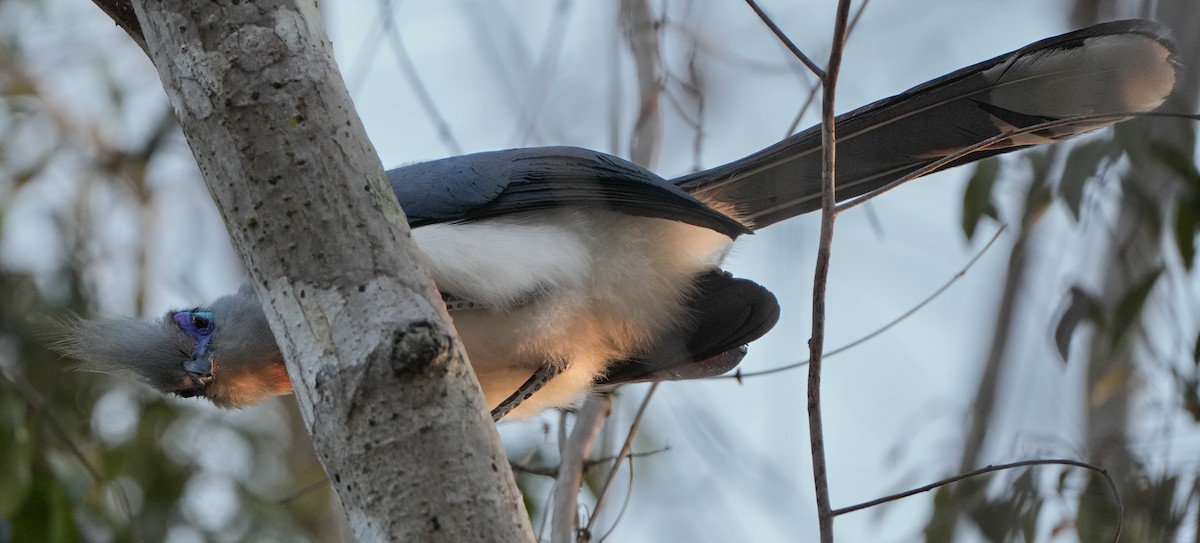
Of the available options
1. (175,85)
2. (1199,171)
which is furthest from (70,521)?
(1199,171)

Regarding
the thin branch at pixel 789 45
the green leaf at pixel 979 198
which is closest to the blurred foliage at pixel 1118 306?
the green leaf at pixel 979 198

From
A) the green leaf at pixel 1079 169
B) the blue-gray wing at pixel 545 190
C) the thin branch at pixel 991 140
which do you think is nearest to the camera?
the thin branch at pixel 991 140

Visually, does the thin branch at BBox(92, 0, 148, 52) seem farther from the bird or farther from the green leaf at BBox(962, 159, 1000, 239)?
the green leaf at BBox(962, 159, 1000, 239)

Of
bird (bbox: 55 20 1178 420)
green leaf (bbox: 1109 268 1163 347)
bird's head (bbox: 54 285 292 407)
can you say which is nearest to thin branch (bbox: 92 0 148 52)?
bird (bbox: 55 20 1178 420)

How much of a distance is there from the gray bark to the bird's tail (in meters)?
1.42

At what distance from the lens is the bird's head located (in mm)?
2822

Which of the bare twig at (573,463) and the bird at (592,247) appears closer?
the bird at (592,247)

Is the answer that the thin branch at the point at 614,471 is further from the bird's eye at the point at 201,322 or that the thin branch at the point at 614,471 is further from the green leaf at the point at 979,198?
the green leaf at the point at 979,198

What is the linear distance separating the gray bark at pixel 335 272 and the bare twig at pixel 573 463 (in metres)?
1.17

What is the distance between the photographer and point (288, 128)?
5.53ft

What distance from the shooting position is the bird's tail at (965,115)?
2.34 metres

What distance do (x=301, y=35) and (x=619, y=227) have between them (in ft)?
4.20

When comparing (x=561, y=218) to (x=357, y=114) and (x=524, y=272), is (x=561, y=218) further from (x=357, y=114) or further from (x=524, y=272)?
(x=357, y=114)

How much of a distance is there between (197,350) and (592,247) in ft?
3.46
